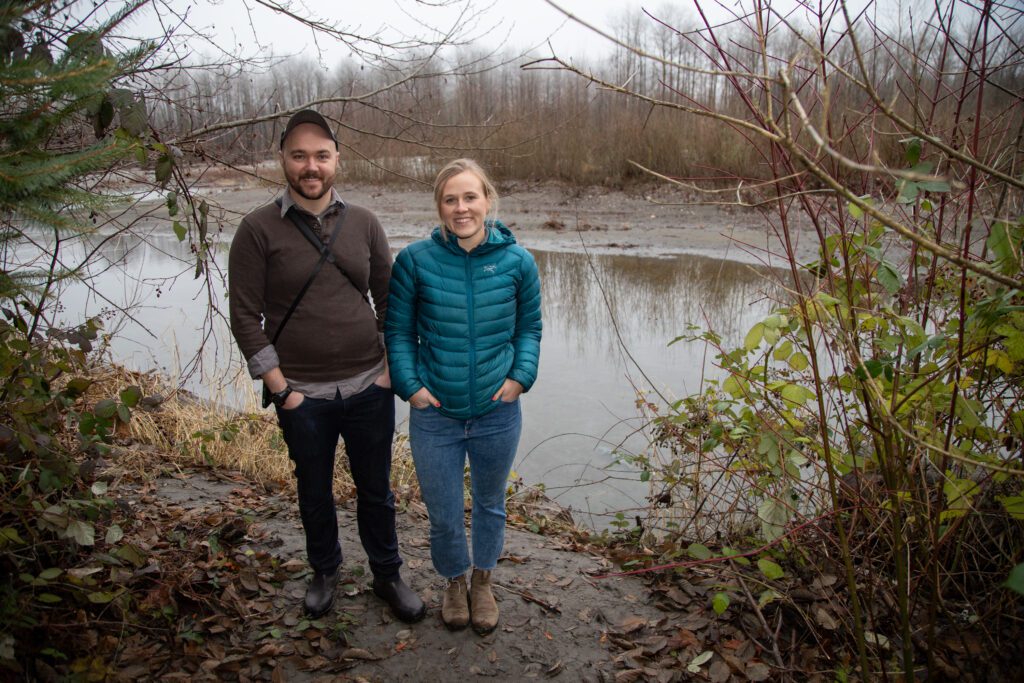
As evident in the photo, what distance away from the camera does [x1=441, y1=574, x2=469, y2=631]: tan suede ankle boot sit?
9.72ft

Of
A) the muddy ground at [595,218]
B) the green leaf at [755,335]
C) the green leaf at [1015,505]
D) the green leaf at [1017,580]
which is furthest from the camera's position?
the muddy ground at [595,218]

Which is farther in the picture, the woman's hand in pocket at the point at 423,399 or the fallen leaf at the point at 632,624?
the fallen leaf at the point at 632,624

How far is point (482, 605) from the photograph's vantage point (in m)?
2.99

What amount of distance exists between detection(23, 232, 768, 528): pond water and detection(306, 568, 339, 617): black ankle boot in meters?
1.35

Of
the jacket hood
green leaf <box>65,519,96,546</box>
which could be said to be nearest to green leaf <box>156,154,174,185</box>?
the jacket hood

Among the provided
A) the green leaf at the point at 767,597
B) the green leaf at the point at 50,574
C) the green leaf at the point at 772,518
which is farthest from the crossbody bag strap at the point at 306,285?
the green leaf at the point at 767,597

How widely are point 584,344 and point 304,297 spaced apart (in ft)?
16.8

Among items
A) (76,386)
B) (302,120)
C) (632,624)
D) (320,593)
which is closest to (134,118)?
(302,120)

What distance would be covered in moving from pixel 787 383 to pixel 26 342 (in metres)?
2.81

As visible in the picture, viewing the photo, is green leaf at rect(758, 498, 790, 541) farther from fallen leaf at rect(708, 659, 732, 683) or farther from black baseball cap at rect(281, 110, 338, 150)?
black baseball cap at rect(281, 110, 338, 150)

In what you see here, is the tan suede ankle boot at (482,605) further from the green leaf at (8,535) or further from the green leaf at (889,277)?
the green leaf at (889,277)

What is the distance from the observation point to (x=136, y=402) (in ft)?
9.02

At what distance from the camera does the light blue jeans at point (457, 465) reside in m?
2.79

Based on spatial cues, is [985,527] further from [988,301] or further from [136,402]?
[136,402]
